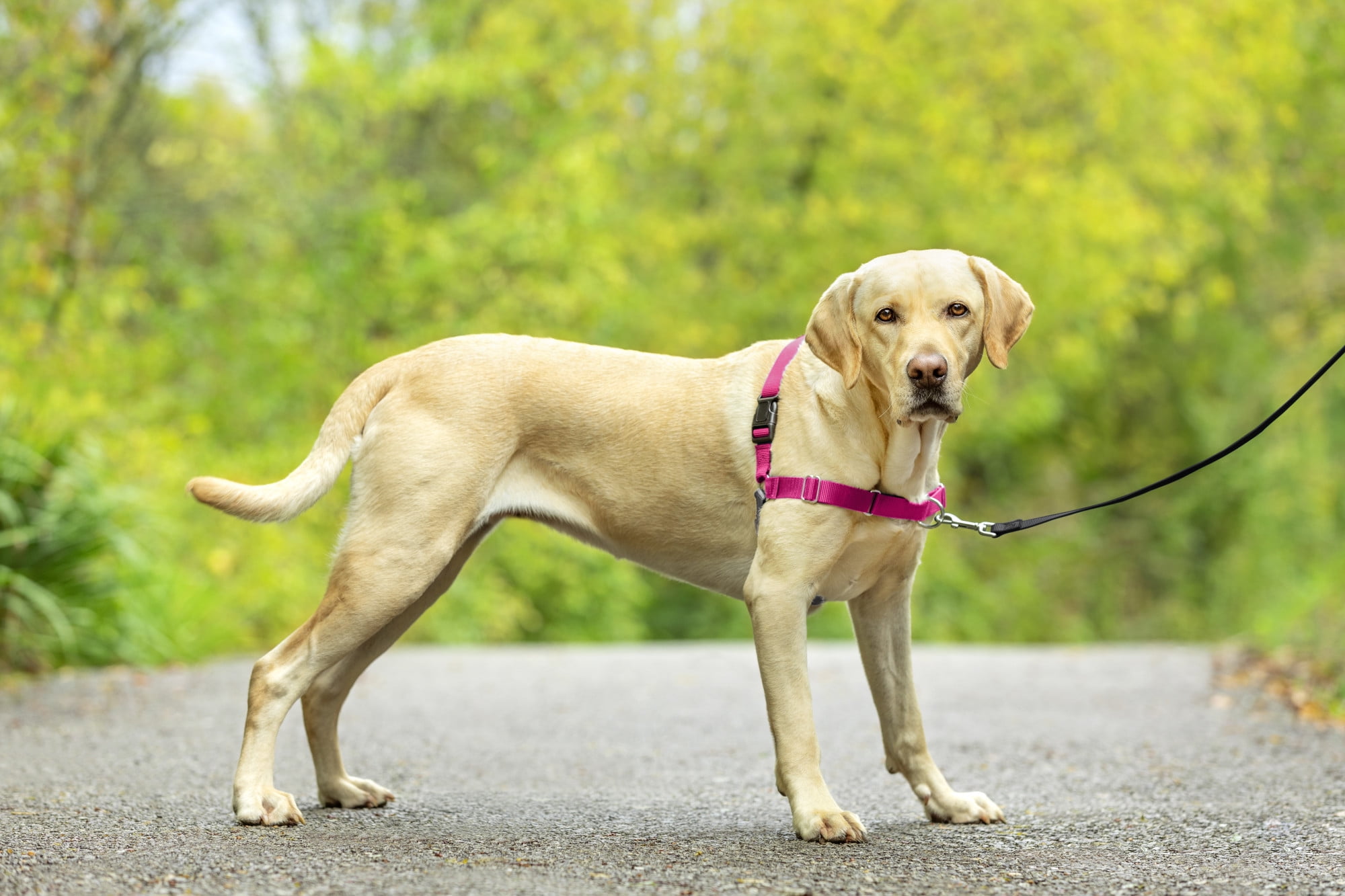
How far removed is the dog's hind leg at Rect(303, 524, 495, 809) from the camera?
4574 mm

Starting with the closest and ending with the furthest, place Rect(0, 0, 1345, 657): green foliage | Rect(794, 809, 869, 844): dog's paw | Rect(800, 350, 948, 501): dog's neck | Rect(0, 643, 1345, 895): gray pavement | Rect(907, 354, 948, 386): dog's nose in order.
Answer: Rect(0, 643, 1345, 895): gray pavement
Rect(907, 354, 948, 386): dog's nose
Rect(794, 809, 869, 844): dog's paw
Rect(800, 350, 948, 501): dog's neck
Rect(0, 0, 1345, 657): green foliage

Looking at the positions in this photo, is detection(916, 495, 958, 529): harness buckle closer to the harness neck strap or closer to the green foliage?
the harness neck strap

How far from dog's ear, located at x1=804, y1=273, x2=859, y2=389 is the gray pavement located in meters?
1.42

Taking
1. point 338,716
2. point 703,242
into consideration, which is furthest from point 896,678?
point 703,242

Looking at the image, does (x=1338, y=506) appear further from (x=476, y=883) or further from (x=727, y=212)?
(x=476, y=883)

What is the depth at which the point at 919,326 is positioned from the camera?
12.9 ft

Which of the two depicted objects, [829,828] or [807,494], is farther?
[807,494]

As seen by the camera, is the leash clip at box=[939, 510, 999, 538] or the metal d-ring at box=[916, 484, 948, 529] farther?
the leash clip at box=[939, 510, 999, 538]

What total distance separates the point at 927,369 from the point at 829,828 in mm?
1359

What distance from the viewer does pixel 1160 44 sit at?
21.2 m

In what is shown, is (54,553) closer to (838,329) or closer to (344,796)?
(344,796)

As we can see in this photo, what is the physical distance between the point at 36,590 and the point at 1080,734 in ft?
19.8

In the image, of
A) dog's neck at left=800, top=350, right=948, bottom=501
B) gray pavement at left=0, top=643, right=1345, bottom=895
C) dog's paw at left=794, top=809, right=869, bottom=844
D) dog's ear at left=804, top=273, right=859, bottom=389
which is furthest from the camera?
dog's neck at left=800, top=350, right=948, bottom=501

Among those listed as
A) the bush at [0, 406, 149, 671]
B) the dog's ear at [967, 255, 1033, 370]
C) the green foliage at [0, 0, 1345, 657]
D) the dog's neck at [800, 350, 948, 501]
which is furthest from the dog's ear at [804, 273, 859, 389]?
the green foliage at [0, 0, 1345, 657]
